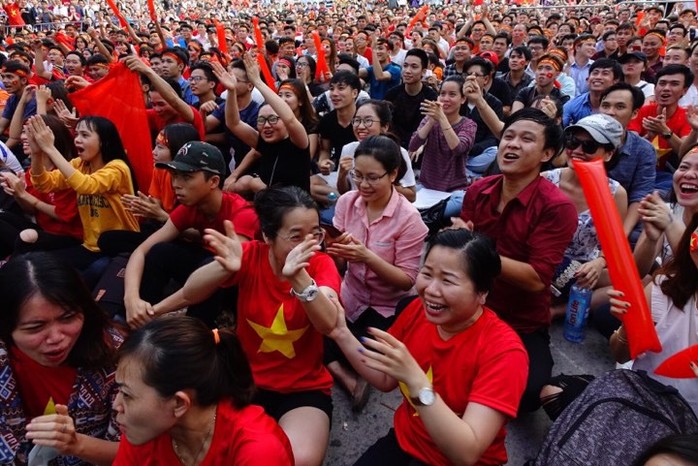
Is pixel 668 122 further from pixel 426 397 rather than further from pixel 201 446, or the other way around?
pixel 201 446

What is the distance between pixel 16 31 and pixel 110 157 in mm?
15615

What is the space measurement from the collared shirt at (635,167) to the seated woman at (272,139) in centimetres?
224

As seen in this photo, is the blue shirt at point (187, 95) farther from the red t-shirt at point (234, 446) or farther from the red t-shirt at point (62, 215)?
the red t-shirt at point (234, 446)

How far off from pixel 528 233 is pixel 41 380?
214 cm

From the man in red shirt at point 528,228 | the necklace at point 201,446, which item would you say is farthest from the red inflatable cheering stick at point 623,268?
the necklace at point 201,446

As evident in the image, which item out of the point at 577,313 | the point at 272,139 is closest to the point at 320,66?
the point at 272,139

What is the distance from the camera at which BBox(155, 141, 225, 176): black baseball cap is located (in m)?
2.73

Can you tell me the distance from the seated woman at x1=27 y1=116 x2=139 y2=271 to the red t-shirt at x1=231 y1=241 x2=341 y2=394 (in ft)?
4.88

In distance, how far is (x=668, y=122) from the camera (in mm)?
4480

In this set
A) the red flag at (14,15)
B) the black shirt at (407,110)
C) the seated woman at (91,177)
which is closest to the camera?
the seated woman at (91,177)

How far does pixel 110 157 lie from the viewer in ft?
11.0

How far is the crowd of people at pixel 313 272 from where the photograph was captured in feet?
5.06

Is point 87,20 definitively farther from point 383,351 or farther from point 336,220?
point 383,351

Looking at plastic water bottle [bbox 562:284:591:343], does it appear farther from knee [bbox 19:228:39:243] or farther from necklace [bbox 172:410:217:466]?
knee [bbox 19:228:39:243]
